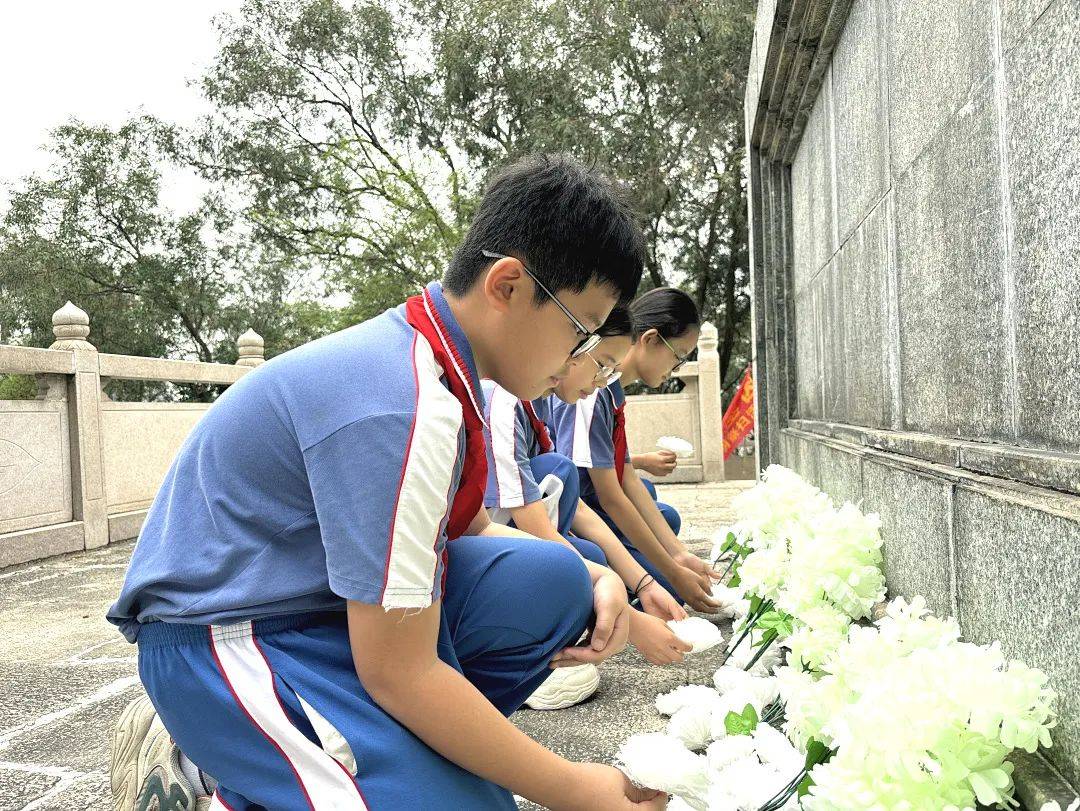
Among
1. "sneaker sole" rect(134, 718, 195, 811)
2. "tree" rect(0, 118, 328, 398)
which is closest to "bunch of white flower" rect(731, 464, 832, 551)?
"sneaker sole" rect(134, 718, 195, 811)

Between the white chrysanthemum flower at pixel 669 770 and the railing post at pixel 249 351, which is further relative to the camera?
the railing post at pixel 249 351

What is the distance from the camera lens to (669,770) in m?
1.30

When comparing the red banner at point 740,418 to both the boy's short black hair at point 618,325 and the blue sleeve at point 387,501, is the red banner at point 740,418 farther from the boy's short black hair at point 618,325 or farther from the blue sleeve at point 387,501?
the blue sleeve at point 387,501

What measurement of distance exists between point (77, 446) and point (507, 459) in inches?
218

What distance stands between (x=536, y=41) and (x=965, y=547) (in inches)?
562

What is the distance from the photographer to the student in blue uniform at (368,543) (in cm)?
116

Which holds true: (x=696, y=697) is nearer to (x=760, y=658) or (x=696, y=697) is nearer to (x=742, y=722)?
(x=742, y=722)

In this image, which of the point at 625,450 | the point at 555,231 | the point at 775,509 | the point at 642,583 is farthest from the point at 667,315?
the point at 555,231

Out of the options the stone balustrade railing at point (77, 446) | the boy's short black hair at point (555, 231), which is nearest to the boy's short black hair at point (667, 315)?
the boy's short black hair at point (555, 231)

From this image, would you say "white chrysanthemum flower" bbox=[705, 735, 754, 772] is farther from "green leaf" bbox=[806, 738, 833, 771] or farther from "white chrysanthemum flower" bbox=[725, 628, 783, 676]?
"white chrysanthemum flower" bbox=[725, 628, 783, 676]

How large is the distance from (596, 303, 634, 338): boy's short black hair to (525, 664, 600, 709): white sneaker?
36.4 inches

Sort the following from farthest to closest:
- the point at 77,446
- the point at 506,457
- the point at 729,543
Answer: the point at 77,446
the point at 729,543
the point at 506,457

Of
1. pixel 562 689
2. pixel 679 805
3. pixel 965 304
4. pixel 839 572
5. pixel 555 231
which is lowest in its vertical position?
pixel 562 689

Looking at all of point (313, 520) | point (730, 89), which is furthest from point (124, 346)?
point (313, 520)
